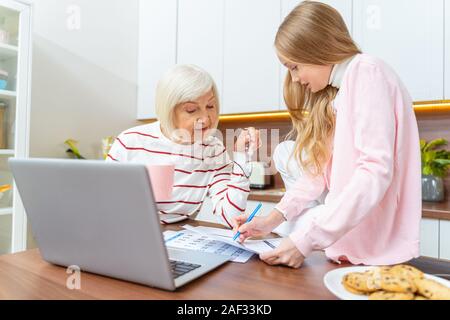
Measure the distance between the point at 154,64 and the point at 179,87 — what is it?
1946 mm

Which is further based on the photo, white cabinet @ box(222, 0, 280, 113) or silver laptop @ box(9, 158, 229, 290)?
white cabinet @ box(222, 0, 280, 113)

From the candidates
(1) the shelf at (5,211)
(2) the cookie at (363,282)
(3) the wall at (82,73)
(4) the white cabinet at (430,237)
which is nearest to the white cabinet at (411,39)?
(4) the white cabinet at (430,237)

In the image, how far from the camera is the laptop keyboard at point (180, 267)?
25.0 inches

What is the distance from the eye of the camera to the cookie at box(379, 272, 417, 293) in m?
0.49

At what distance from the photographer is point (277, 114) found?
252cm

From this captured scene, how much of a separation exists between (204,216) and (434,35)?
1.70m

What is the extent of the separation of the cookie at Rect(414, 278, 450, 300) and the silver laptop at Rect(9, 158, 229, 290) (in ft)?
1.13

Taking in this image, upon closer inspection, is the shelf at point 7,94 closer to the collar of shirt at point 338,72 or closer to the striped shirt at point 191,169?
the striped shirt at point 191,169

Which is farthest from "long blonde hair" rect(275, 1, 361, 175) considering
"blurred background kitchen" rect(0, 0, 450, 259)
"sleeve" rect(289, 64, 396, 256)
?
"blurred background kitchen" rect(0, 0, 450, 259)

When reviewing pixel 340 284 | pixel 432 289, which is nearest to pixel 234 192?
pixel 340 284

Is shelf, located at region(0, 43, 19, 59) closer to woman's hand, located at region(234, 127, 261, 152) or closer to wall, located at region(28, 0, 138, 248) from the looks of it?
wall, located at region(28, 0, 138, 248)

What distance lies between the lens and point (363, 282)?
516 mm
